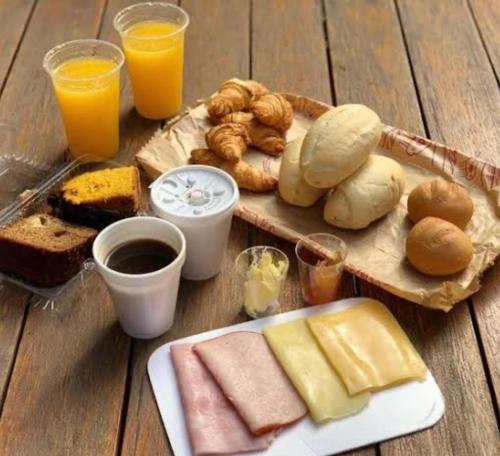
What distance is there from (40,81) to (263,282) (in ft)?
2.55

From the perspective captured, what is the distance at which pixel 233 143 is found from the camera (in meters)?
1.18

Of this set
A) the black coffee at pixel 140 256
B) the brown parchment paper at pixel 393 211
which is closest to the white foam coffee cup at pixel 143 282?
the black coffee at pixel 140 256

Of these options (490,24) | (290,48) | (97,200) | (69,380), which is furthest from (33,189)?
(490,24)

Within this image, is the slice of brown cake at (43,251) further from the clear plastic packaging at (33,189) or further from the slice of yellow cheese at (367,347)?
the slice of yellow cheese at (367,347)

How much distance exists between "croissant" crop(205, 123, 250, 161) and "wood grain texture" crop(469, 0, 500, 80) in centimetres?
62

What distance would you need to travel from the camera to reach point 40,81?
144cm

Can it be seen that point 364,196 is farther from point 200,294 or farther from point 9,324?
point 9,324

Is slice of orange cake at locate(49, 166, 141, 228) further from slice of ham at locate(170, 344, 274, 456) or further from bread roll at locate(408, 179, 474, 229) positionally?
bread roll at locate(408, 179, 474, 229)

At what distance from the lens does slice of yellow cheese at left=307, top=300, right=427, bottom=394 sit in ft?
2.80

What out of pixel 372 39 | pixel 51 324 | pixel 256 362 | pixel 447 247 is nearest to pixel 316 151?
pixel 447 247

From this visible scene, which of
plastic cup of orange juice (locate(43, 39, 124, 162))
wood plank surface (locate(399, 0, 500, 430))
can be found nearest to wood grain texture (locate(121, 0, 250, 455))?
plastic cup of orange juice (locate(43, 39, 124, 162))

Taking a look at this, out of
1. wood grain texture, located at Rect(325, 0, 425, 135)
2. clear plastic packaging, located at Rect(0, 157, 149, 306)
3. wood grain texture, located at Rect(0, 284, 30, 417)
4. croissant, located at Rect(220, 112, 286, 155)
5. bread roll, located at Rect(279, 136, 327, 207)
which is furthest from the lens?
wood grain texture, located at Rect(325, 0, 425, 135)

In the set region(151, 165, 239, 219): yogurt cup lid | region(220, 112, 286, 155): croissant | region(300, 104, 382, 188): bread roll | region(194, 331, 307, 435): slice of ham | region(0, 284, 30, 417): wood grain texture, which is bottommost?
region(0, 284, 30, 417): wood grain texture

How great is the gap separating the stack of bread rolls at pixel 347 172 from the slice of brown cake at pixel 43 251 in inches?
13.5
